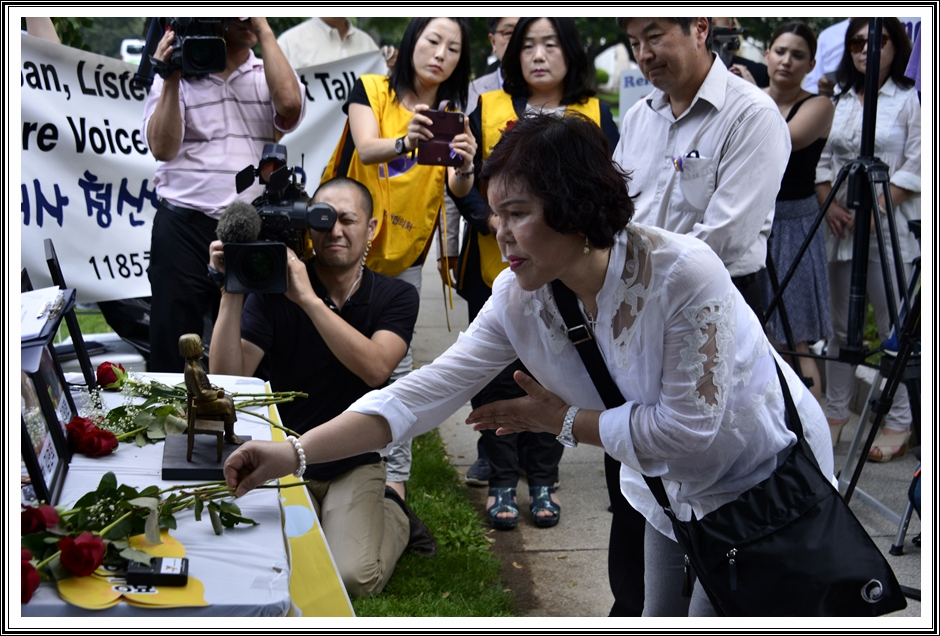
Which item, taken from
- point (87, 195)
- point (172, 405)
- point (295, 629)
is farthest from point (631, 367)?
point (87, 195)

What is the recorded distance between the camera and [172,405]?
7.77 feet

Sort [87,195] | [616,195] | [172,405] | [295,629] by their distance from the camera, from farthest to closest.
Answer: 1. [87,195]
2. [172,405]
3. [616,195]
4. [295,629]

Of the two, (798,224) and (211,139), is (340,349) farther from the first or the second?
(798,224)

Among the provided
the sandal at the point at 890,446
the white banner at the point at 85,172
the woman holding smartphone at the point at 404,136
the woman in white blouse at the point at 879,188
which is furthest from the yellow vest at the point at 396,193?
the sandal at the point at 890,446

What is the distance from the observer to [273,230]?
109 inches

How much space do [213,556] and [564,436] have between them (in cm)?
71

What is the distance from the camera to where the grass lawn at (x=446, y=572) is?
289 cm

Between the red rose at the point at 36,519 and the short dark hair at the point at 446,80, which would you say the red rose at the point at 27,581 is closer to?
the red rose at the point at 36,519

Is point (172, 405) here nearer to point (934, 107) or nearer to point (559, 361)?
point (559, 361)

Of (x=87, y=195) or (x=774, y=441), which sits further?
(x=87, y=195)

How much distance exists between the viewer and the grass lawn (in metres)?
2.89

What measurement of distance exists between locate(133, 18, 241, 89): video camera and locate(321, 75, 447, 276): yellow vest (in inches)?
25.6

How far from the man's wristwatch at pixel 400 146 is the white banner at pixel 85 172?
1711 mm

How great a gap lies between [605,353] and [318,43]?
4018 mm
